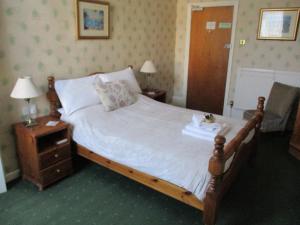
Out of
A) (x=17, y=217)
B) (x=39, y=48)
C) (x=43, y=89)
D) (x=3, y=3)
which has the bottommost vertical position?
(x=17, y=217)

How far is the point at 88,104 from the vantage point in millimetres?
A: 2969

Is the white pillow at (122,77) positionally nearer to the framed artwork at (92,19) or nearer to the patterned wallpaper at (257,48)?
the framed artwork at (92,19)

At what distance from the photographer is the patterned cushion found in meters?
3.02

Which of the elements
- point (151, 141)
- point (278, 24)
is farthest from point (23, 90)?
point (278, 24)

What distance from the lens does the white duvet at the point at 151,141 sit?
197cm

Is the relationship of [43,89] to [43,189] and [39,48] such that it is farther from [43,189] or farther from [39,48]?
[43,189]

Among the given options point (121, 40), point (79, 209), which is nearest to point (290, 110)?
point (121, 40)

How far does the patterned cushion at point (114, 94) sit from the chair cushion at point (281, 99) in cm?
229

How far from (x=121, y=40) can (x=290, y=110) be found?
9.26ft

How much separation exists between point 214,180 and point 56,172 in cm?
169

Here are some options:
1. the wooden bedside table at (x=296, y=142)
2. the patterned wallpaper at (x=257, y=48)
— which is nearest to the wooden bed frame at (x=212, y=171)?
the wooden bedside table at (x=296, y=142)

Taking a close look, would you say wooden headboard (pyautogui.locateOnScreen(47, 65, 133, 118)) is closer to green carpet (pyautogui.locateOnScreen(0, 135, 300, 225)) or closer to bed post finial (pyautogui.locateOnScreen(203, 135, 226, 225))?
green carpet (pyautogui.locateOnScreen(0, 135, 300, 225))

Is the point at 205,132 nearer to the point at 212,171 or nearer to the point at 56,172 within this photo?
the point at 212,171

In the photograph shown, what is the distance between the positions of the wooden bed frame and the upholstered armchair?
1.01 metres
